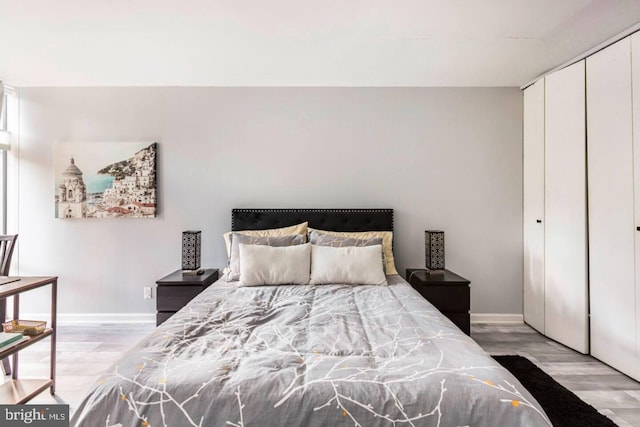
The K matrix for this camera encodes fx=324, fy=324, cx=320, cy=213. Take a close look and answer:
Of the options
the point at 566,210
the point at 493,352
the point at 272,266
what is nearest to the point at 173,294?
the point at 272,266

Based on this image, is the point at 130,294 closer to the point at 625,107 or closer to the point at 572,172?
the point at 572,172

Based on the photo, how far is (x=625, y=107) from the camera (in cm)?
237

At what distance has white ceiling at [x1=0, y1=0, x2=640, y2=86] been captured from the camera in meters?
2.14

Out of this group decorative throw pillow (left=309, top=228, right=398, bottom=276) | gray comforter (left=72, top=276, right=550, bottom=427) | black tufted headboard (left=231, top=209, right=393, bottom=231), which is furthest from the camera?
black tufted headboard (left=231, top=209, right=393, bottom=231)

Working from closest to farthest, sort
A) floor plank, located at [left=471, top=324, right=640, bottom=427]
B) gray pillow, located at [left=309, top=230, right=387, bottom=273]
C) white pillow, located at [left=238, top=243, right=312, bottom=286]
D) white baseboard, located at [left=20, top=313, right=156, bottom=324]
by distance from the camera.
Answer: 1. floor plank, located at [left=471, top=324, right=640, bottom=427]
2. white pillow, located at [left=238, top=243, right=312, bottom=286]
3. gray pillow, located at [left=309, top=230, right=387, bottom=273]
4. white baseboard, located at [left=20, top=313, right=156, bottom=324]

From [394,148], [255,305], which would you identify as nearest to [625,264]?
[394,148]

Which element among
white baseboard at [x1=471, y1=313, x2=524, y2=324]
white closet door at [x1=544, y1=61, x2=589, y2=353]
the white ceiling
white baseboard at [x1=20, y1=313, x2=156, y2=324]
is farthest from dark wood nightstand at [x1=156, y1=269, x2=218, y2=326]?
white closet door at [x1=544, y1=61, x2=589, y2=353]

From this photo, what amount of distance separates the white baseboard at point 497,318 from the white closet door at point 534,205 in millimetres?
82

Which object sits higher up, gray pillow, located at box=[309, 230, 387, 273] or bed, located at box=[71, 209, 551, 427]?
gray pillow, located at box=[309, 230, 387, 273]

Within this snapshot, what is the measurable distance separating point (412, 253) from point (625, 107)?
6.75ft

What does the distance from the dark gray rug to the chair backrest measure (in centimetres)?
373

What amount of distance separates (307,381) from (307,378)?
0.06 ft

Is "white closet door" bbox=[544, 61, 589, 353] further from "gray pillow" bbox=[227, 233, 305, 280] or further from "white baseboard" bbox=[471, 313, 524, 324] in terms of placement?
"gray pillow" bbox=[227, 233, 305, 280]

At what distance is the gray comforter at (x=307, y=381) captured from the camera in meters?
1.11
